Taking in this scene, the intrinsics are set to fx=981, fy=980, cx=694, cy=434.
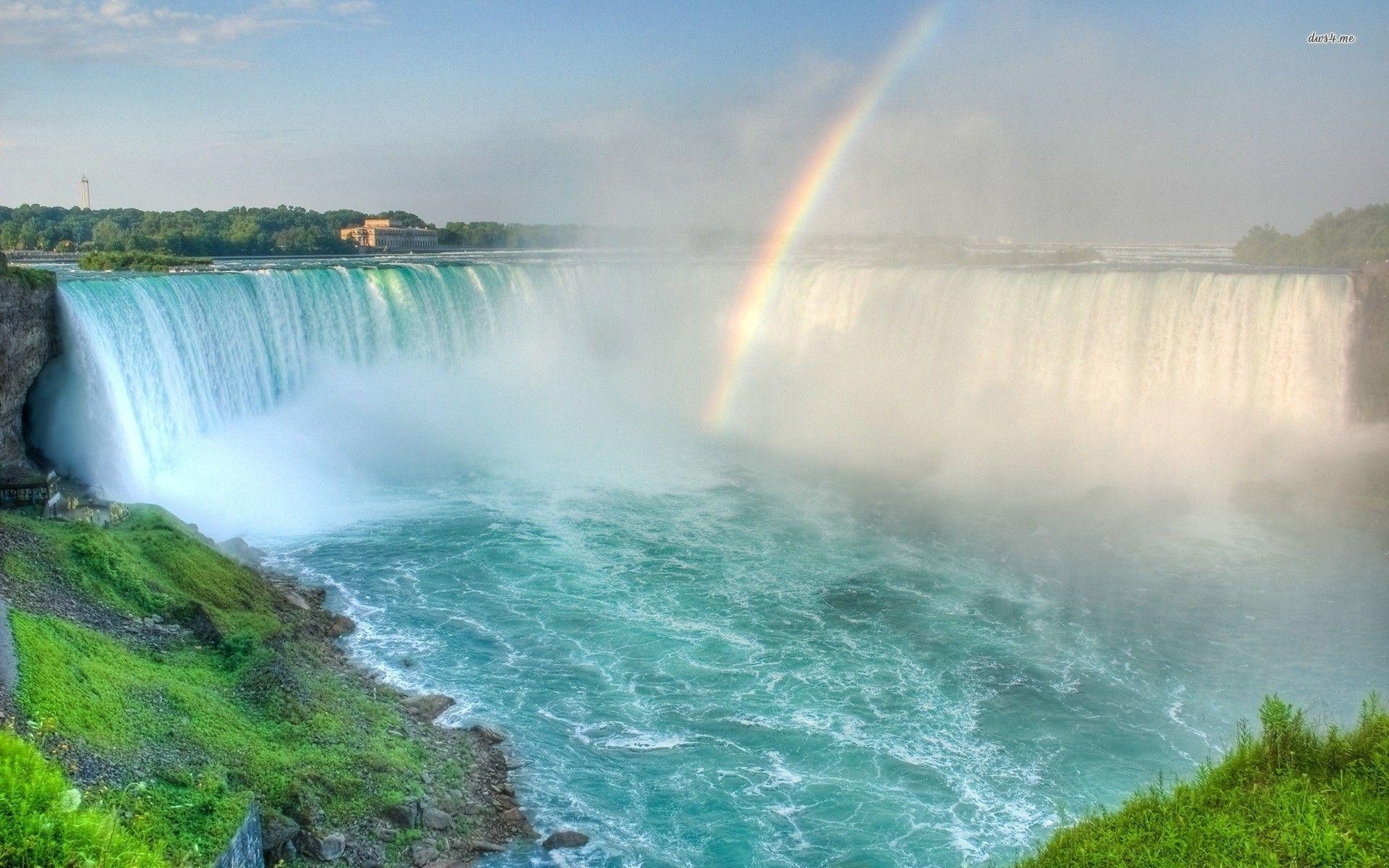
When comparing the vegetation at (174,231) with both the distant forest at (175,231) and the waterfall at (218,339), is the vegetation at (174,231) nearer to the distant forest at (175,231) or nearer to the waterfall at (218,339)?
the distant forest at (175,231)

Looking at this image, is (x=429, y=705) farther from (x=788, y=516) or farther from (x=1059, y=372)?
(x=1059, y=372)

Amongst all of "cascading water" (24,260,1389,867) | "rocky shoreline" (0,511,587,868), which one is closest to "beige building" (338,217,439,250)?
"cascading water" (24,260,1389,867)

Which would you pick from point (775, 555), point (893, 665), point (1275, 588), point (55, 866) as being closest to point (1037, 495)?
point (1275, 588)

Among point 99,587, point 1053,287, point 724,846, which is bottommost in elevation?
point 724,846

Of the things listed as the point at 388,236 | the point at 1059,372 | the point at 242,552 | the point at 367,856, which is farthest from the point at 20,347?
the point at 388,236

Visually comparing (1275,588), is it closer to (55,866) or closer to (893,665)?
(893,665)

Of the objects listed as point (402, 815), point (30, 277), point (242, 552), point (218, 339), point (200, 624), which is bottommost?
point (402, 815)

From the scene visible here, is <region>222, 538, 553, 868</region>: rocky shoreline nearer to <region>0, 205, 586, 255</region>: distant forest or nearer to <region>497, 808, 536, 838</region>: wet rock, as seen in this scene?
<region>497, 808, 536, 838</region>: wet rock
